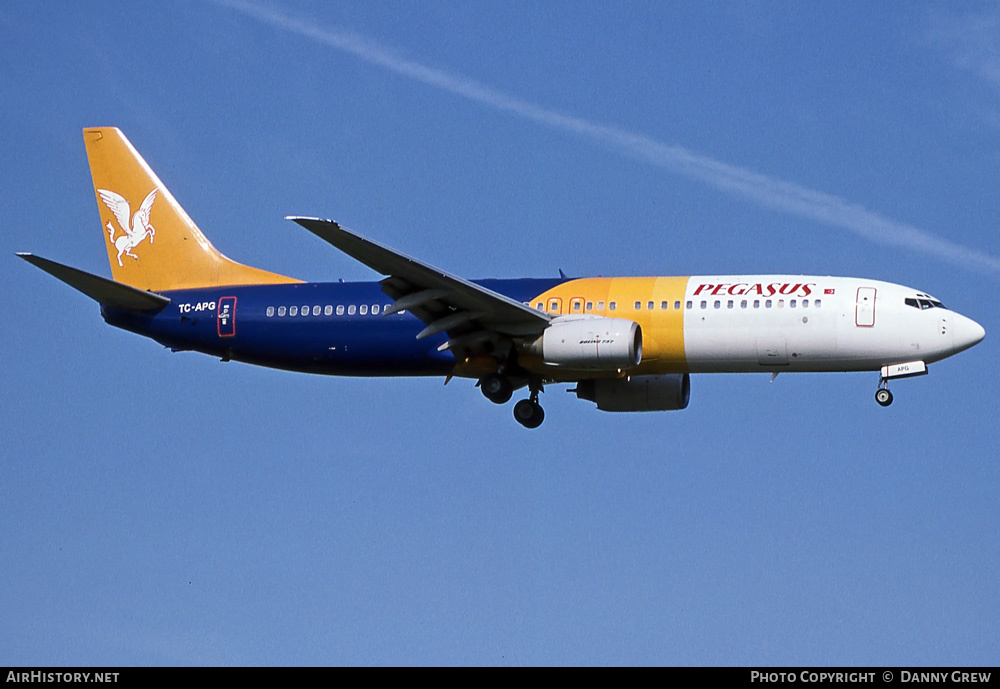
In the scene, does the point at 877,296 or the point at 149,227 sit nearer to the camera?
the point at 877,296

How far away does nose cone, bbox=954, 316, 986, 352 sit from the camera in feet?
161

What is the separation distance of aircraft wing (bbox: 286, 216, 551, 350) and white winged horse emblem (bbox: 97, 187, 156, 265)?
12217 millimetres

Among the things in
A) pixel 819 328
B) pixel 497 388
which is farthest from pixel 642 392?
pixel 819 328

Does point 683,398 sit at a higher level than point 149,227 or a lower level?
lower

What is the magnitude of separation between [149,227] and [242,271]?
4.21m

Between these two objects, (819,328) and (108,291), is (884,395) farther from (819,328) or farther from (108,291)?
(108,291)

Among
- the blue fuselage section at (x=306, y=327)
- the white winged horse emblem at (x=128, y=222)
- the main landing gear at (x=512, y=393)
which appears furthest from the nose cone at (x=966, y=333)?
the white winged horse emblem at (x=128, y=222)

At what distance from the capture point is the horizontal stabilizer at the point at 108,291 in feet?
169

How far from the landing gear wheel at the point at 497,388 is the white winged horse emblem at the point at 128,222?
13.7 m
